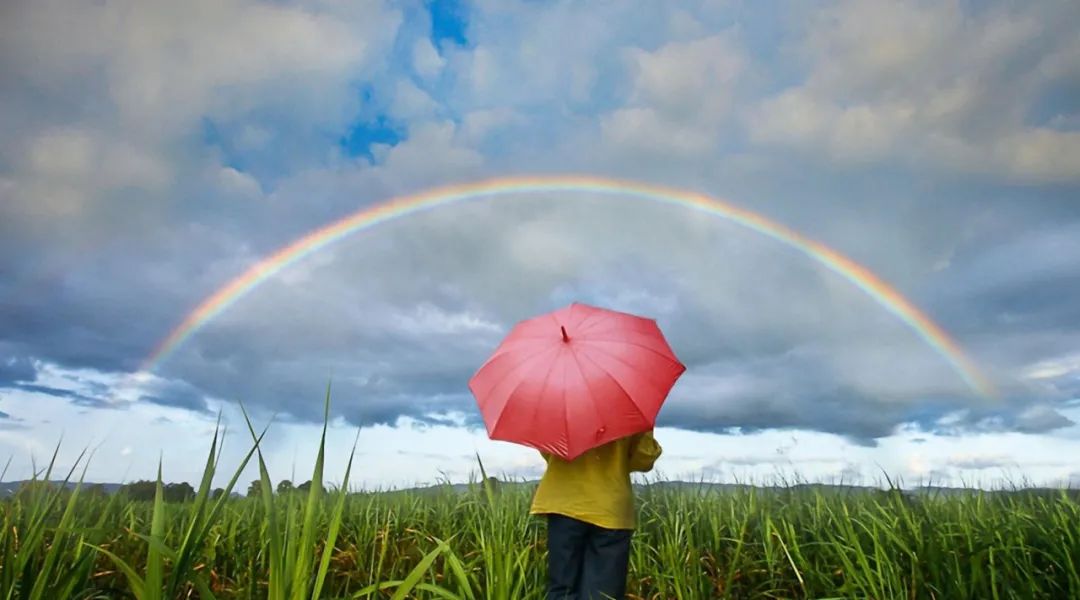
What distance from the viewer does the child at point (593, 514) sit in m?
5.88

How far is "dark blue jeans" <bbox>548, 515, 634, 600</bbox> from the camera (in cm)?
586

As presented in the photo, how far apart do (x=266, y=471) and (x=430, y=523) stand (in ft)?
20.8

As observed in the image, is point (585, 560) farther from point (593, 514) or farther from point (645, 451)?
point (645, 451)

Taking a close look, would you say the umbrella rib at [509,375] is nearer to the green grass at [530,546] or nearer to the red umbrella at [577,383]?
the red umbrella at [577,383]

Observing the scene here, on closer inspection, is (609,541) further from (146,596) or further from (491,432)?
(146,596)

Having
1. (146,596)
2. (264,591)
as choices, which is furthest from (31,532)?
(264,591)

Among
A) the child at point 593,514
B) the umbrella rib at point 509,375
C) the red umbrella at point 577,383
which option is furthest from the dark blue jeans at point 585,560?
the umbrella rib at point 509,375

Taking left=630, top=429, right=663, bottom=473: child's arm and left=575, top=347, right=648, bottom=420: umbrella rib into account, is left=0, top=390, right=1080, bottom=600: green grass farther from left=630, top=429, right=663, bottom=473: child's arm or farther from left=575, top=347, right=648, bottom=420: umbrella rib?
left=575, top=347, right=648, bottom=420: umbrella rib

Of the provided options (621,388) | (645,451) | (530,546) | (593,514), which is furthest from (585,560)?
(621,388)

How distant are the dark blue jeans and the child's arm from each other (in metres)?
0.45

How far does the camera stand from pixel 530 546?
5660mm

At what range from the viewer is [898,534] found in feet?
22.8

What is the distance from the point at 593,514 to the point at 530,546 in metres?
0.48

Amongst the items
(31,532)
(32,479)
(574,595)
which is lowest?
(574,595)
